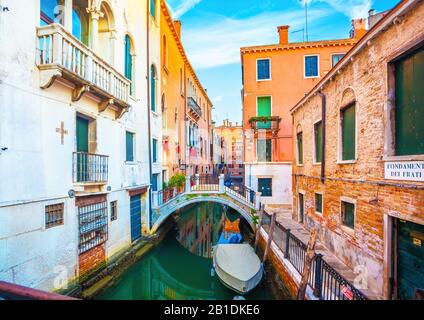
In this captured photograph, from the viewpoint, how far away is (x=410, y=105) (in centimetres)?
451

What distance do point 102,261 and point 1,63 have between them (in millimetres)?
6113

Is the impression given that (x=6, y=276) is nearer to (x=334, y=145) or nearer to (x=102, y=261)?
(x=102, y=261)

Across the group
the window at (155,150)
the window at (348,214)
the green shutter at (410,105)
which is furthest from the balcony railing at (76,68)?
the window at (348,214)

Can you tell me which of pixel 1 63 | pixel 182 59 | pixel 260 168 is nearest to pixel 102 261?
pixel 1 63

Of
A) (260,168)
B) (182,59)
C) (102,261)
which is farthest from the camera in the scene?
(182,59)

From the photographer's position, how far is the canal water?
27.7 ft

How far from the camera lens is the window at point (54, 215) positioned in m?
6.03

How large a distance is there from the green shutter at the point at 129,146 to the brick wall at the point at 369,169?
24.5ft

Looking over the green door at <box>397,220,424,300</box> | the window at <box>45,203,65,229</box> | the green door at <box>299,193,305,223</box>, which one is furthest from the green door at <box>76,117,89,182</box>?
the green door at <box>299,193,305,223</box>

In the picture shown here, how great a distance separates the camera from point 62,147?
648 cm

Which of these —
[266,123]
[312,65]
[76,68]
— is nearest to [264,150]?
[266,123]

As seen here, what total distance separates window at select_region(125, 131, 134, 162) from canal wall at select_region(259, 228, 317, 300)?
650cm

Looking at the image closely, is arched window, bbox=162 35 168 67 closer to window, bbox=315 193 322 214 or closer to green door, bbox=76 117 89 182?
green door, bbox=76 117 89 182
